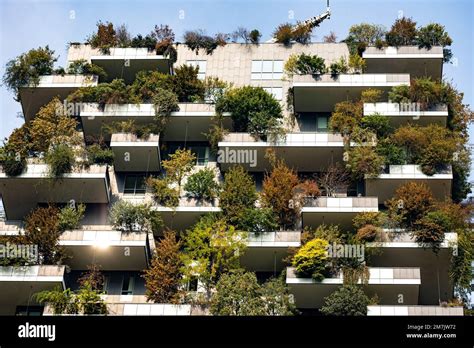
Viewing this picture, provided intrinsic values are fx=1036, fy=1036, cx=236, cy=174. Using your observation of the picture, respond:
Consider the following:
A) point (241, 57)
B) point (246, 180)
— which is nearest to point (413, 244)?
point (246, 180)

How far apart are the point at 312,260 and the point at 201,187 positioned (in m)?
8.31

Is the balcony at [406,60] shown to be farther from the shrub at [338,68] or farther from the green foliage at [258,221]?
the green foliage at [258,221]

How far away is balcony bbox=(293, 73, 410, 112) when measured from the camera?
63594mm

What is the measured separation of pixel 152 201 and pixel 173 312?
8013 millimetres

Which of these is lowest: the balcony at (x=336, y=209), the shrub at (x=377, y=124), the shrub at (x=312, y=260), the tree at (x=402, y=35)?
the shrub at (x=312, y=260)

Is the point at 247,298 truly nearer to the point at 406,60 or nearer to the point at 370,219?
the point at 370,219

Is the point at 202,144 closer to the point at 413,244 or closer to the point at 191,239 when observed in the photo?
the point at 191,239

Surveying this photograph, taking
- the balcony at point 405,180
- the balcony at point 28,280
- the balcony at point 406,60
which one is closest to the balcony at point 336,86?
the balcony at point 406,60

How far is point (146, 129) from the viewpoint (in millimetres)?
62531

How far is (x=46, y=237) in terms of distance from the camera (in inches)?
2238

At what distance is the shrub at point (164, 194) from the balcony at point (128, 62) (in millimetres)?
10248

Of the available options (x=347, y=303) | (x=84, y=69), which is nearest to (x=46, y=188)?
(x=84, y=69)

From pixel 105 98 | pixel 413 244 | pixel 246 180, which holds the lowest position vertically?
pixel 413 244

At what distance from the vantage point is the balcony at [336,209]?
189 ft
